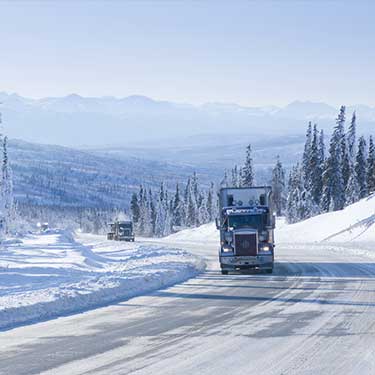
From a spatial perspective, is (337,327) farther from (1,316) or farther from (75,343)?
(1,316)

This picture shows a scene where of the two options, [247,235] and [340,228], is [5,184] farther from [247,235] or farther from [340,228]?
[247,235]

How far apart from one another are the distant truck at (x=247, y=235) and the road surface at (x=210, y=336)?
6.69 m

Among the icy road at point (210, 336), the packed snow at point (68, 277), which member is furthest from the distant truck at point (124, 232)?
the icy road at point (210, 336)

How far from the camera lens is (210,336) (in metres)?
12.1

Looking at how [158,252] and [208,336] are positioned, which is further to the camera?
[158,252]

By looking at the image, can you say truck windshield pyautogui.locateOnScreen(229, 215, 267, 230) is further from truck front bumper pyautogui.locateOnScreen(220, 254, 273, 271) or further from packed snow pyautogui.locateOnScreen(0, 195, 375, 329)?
packed snow pyautogui.locateOnScreen(0, 195, 375, 329)

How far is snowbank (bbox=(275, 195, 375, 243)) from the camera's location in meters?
57.7

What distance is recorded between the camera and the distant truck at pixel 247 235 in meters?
26.6

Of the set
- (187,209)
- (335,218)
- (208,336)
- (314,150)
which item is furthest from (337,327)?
(187,209)

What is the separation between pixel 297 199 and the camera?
315 ft

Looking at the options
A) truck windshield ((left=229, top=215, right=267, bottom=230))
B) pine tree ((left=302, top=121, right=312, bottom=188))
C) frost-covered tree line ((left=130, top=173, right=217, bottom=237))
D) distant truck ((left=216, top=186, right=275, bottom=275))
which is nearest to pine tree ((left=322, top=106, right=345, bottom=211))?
pine tree ((left=302, top=121, right=312, bottom=188))

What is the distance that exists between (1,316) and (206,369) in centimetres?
639

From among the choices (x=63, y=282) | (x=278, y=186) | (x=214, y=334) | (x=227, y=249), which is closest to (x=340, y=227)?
(x=227, y=249)

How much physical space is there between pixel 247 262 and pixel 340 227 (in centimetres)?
3786
